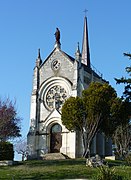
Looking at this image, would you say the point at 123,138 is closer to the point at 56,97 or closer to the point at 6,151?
the point at 56,97

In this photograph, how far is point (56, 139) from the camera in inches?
1925

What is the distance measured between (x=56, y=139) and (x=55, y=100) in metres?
4.97

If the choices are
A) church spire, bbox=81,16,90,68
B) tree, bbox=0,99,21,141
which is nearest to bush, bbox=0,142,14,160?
tree, bbox=0,99,21,141

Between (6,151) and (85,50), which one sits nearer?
(6,151)

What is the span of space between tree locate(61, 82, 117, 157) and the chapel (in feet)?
12.6

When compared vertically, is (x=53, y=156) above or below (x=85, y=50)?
below

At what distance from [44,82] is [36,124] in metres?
5.60

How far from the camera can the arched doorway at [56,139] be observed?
4859 centimetres

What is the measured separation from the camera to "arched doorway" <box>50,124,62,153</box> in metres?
48.6

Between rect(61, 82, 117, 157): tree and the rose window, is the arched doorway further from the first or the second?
rect(61, 82, 117, 157): tree

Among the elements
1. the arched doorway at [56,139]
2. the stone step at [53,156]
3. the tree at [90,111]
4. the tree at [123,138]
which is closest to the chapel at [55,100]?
the arched doorway at [56,139]

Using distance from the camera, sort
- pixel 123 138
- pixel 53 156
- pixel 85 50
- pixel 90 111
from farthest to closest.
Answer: pixel 85 50, pixel 123 138, pixel 53 156, pixel 90 111

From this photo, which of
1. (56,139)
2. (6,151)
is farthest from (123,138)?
(6,151)

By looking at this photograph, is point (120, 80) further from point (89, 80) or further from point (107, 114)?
point (89, 80)
